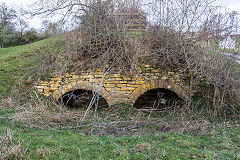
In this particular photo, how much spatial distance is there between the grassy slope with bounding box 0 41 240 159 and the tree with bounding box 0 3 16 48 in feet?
54.5

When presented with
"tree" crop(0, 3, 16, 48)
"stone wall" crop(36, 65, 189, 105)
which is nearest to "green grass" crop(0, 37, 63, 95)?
"stone wall" crop(36, 65, 189, 105)

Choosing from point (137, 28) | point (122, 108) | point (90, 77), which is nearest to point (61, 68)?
point (90, 77)

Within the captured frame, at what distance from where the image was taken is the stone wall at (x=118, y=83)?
736 centimetres

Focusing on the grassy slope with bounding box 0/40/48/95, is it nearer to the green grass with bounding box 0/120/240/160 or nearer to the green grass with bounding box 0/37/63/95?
the green grass with bounding box 0/37/63/95

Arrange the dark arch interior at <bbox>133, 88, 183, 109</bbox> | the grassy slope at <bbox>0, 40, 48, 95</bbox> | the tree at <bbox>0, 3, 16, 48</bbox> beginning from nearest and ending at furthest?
the grassy slope at <bbox>0, 40, 48, 95</bbox>, the dark arch interior at <bbox>133, 88, 183, 109</bbox>, the tree at <bbox>0, 3, 16, 48</bbox>

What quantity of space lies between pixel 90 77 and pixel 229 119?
16.7ft

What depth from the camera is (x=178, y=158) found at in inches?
129

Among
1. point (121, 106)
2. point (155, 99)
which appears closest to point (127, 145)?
point (121, 106)

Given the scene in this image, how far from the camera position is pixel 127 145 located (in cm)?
386

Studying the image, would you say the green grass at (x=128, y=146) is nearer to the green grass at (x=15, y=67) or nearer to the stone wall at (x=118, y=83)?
the stone wall at (x=118, y=83)

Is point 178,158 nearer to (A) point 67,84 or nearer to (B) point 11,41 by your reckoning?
(A) point 67,84

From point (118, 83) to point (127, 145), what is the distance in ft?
12.3

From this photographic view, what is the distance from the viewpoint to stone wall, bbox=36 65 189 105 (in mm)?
7359

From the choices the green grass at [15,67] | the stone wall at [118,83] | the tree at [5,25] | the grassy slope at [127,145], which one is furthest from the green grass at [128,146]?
the tree at [5,25]
